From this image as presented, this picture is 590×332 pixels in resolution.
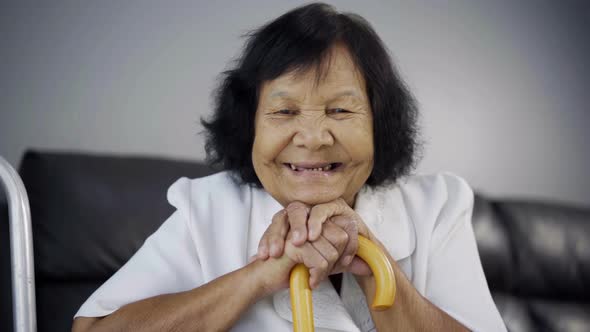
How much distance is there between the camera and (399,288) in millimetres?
911

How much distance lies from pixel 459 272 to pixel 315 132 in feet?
1.35

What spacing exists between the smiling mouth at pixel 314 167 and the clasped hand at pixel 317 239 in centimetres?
8

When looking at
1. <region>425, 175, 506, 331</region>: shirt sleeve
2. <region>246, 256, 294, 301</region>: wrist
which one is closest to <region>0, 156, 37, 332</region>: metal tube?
<region>246, 256, 294, 301</region>: wrist

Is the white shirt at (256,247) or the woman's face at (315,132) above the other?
the woman's face at (315,132)

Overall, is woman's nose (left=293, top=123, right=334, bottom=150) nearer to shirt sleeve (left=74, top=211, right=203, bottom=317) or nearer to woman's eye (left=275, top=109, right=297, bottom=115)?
woman's eye (left=275, top=109, right=297, bottom=115)

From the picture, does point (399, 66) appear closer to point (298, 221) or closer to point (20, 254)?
point (298, 221)

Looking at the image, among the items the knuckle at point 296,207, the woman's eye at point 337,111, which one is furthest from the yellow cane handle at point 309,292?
the woman's eye at point 337,111

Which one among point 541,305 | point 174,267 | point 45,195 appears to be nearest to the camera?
point 174,267

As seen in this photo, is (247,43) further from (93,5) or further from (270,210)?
(93,5)

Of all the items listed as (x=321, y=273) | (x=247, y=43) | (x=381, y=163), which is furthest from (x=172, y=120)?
(x=321, y=273)

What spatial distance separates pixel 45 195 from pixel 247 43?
2.10 ft

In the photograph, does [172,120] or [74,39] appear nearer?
[74,39]

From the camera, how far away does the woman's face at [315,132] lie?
3.11ft

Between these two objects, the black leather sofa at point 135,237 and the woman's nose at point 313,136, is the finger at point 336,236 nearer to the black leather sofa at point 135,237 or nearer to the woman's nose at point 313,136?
the woman's nose at point 313,136
